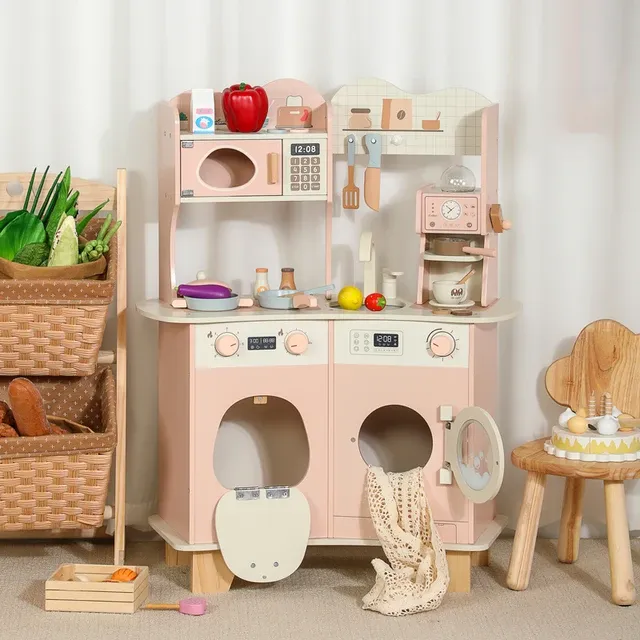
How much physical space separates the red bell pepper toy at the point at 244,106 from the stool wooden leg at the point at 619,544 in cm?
132

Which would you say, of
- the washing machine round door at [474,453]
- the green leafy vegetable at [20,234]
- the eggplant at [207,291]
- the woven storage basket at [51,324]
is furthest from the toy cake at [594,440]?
the green leafy vegetable at [20,234]

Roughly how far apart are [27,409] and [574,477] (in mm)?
1424

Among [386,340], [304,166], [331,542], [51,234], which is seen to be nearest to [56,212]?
[51,234]

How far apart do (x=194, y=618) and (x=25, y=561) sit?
66 cm

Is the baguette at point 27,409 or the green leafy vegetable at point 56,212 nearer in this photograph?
the baguette at point 27,409

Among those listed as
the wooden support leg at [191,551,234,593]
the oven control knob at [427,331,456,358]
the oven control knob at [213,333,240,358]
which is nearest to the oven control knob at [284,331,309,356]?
the oven control knob at [213,333,240,358]

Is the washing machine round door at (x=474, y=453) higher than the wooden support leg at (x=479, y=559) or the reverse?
higher

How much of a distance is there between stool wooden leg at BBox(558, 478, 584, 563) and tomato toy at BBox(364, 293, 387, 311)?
761 mm

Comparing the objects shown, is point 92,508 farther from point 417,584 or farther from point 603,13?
point 603,13

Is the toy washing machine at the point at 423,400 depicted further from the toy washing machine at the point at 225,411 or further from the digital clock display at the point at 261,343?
the digital clock display at the point at 261,343

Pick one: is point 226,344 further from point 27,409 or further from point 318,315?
point 27,409

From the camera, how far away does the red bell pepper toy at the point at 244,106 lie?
9.39ft

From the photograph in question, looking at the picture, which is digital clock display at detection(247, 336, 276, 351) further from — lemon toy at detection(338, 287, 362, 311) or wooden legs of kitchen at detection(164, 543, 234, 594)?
wooden legs of kitchen at detection(164, 543, 234, 594)

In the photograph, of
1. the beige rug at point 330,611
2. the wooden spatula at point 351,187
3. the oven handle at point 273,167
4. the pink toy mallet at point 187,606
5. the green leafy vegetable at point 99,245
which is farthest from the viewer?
the wooden spatula at point 351,187
